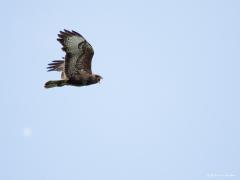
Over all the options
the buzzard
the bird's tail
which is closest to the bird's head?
the buzzard

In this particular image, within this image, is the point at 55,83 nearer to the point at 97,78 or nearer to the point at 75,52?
the point at 75,52

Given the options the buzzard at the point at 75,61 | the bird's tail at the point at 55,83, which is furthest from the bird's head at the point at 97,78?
the bird's tail at the point at 55,83

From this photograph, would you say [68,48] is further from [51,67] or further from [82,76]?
[51,67]

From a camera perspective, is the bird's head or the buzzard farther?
the bird's head

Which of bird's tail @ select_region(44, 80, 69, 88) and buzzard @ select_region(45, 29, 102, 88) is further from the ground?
buzzard @ select_region(45, 29, 102, 88)

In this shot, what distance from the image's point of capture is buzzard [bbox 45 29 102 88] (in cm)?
1587

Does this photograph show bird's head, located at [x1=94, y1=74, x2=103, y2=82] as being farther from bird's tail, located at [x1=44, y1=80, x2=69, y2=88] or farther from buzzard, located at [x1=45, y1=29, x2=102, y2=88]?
bird's tail, located at [x1=44, y1=80, x2=69, y2=88]

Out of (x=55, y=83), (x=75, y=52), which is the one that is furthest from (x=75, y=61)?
(x=55, y=83)

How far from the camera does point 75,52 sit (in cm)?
1606

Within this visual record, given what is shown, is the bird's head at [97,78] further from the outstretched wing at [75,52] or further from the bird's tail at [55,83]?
the bird's tail at [55,83]

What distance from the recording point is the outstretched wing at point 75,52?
1584cm

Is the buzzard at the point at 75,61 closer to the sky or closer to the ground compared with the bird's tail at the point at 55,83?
closer to the sky

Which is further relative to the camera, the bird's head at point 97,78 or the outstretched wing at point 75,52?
the bird's head at point 97,78

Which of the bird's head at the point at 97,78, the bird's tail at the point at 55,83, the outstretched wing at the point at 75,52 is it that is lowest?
the bird's tail at the point at 55,83
